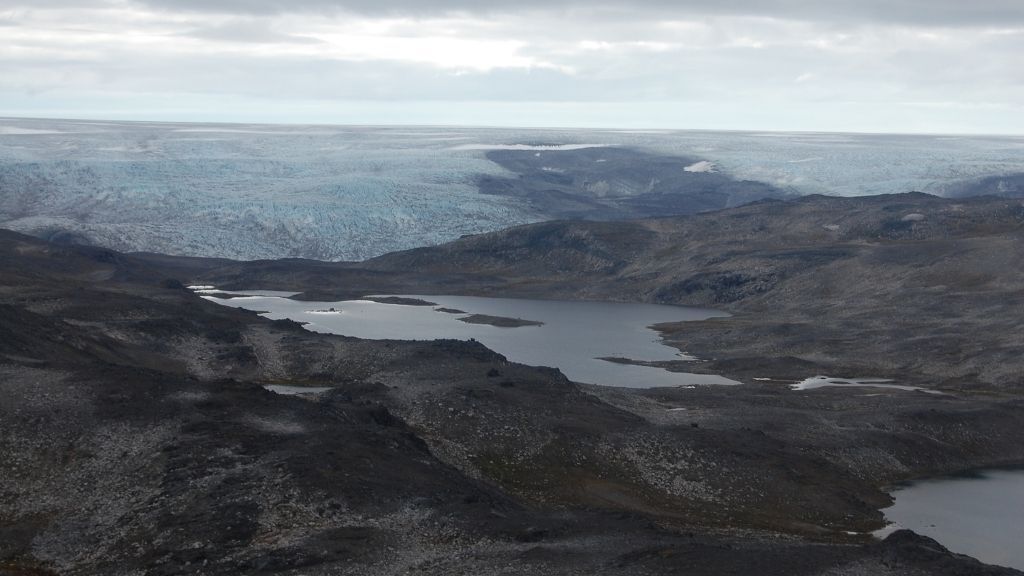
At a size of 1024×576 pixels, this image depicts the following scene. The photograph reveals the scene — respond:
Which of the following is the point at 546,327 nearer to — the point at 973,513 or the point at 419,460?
the point at 973,513

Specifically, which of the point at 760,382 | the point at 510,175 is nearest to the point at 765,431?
the point at 760,382

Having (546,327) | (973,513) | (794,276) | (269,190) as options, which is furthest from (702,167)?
(973,513)

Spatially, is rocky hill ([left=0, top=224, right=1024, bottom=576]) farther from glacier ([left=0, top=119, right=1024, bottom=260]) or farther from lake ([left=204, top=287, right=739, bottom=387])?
glacier ([left=0, top=119, right=1024, bottom=260])

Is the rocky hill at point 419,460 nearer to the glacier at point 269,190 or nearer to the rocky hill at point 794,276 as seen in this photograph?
the rocky hill at point 794,276

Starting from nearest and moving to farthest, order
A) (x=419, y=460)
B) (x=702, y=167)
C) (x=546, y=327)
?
1. (x=419, y=460)
2. (x=546, y=327)
3. (x=702, y=167)

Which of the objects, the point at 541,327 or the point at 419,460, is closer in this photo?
the point at 419,460

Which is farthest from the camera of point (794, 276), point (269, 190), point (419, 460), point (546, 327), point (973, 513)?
point (269, 190)
